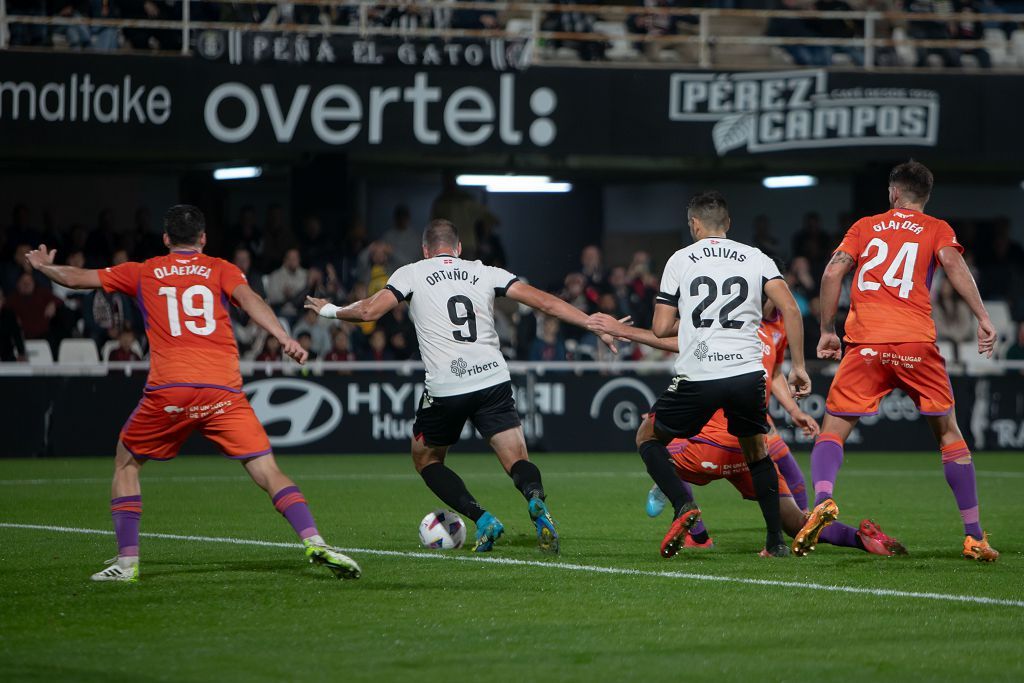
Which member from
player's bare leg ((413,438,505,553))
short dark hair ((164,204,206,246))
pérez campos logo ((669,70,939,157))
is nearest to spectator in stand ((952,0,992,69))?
pérez campos logo ((669,70,939,157))

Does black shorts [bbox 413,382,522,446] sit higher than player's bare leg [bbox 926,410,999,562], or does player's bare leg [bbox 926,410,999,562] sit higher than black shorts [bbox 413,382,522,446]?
black shorts [bbox 413,382,522,446]

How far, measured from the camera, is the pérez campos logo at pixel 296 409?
18.4 m

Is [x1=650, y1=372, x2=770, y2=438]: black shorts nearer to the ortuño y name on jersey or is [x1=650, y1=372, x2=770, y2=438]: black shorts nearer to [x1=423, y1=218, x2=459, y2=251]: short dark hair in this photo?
the ortuño y name on jersey

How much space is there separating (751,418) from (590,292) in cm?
1241

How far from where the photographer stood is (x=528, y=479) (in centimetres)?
882

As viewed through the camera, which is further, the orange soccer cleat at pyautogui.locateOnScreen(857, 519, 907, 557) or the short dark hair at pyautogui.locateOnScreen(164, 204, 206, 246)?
the orange soccer cleat at pyautogui.locateOnScreen(857, 519, 907, 557)

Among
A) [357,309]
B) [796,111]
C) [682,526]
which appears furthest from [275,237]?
[682,526]

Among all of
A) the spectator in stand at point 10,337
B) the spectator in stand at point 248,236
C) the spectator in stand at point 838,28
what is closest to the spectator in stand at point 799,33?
the spectator in stand at point 838,28

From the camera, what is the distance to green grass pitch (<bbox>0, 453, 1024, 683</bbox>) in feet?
18.4

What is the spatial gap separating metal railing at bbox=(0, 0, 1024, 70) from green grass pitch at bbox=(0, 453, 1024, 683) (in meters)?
9.55

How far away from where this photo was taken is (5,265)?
2025cm

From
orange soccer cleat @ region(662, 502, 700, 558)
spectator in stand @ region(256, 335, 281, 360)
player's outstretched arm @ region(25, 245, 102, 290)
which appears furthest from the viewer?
spectator in stand @ region(256, 335, 281, 360)

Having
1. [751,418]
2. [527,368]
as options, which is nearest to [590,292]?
[527,368]

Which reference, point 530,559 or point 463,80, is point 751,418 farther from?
point 463,80
